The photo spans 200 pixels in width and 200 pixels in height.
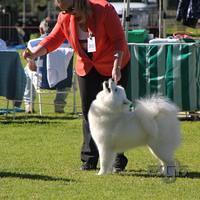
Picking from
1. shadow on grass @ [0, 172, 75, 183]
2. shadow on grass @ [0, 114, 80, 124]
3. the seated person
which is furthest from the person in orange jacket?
the seated person

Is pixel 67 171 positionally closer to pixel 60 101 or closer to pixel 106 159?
pixel 106 159

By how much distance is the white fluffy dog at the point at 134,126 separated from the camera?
18.1ft

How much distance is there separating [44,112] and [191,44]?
2714mm

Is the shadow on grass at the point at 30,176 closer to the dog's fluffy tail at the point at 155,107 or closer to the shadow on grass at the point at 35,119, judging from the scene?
the dog's fluffy tail at the point at 155,107

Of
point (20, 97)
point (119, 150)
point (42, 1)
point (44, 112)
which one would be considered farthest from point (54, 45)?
point (42, 1)

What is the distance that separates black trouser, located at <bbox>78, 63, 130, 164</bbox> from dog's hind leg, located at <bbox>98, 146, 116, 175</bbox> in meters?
0.39

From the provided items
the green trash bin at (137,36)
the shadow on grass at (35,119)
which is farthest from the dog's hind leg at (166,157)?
the green trash bin at (137,36)

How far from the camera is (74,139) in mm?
8164

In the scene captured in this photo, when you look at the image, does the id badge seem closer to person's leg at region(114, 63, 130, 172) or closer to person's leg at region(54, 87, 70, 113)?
person's leg at region(114, 63, 130, 172)

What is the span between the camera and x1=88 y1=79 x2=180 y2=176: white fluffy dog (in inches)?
217

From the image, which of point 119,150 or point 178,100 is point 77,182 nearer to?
point 119,150

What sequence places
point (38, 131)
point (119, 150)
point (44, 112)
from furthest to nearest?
1. point (44, 112)
2. point (38, 131)
3. point (119, 150)

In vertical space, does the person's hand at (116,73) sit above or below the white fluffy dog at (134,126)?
above

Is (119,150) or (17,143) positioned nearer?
(119,150)
